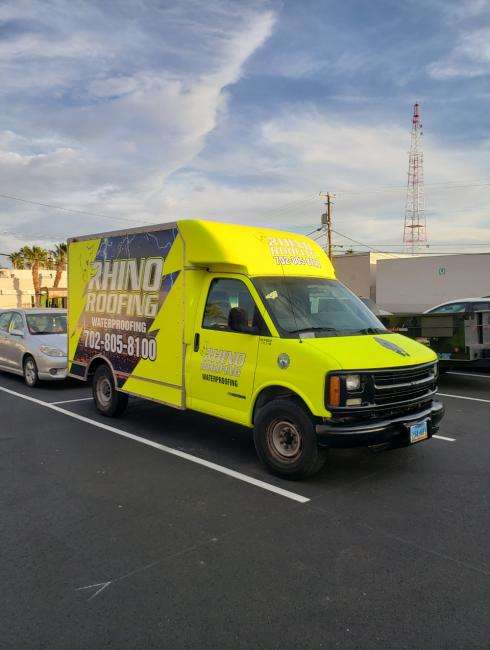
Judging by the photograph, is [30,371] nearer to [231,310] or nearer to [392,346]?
[231,310]

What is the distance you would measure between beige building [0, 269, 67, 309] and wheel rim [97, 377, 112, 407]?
162 ft

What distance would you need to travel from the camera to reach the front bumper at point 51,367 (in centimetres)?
1011

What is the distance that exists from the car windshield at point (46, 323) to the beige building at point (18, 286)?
149 ft

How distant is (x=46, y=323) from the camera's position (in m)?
11.3

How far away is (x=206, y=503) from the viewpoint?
4785 mm

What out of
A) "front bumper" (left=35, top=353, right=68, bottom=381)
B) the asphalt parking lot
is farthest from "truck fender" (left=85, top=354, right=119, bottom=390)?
"front bumper" (left=35, top=353, right=68, bottom=381)

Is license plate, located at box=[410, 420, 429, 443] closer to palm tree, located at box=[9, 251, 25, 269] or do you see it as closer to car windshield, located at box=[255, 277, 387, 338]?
car windshield, located at box=[255, 277, 387, 338]

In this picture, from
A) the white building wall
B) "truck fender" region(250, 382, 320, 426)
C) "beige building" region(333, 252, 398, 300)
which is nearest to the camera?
"truck fender" region(250, 382, 320, 426)

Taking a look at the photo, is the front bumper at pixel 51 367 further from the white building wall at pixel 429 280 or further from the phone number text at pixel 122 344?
the white building wall at pixel 429 280

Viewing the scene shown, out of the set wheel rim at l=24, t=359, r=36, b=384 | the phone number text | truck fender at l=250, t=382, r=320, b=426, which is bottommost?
wheel rim at l=24, t=359, r=36, b=384

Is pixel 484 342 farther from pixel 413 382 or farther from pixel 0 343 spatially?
pixel 0 343

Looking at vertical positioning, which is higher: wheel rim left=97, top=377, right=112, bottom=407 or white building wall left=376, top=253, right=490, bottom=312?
white building wall left=376, top=253, right=490, bottom=312

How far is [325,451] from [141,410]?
4.12m

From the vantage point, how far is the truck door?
18.5ft
